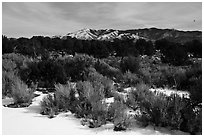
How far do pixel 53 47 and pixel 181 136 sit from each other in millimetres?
32237

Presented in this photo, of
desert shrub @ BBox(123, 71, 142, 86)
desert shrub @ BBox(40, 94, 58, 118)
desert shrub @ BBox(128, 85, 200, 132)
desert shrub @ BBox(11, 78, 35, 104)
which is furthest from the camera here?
desert shrub @ BBox(123, 71, 142, 86)

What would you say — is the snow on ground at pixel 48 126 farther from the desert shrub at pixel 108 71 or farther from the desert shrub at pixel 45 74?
the desert shrub at pixel 108 71

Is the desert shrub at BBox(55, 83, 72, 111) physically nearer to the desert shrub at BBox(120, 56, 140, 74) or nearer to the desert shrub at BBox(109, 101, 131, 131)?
the desert shrub at BBox(109, 101, 131, 131)

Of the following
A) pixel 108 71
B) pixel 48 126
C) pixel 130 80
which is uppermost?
pixel 108 71

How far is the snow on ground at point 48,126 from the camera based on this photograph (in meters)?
4.44

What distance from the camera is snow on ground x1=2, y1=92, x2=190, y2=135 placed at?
444 centimetres

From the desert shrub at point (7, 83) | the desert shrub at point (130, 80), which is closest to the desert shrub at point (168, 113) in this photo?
the desert shrub at point (130, 80)

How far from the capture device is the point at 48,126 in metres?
4.69

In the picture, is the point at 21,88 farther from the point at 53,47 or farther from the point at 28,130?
the point at 53,47

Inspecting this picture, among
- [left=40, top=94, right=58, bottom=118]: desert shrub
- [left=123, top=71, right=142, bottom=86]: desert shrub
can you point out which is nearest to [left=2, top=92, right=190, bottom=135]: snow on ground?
[left=40, top=94, right=58, bottom=118]: desert shrub

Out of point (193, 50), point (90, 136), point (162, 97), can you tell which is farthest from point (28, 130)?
point (193, 50)

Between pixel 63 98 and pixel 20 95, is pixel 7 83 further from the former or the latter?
pixel 63 98

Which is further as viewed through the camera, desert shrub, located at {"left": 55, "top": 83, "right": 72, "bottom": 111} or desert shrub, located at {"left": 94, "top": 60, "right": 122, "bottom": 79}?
desert shrub, located at {"left": 94, "top": 60, "right": 122, "bottom": 79}

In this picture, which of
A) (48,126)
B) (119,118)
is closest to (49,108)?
(48,126)
